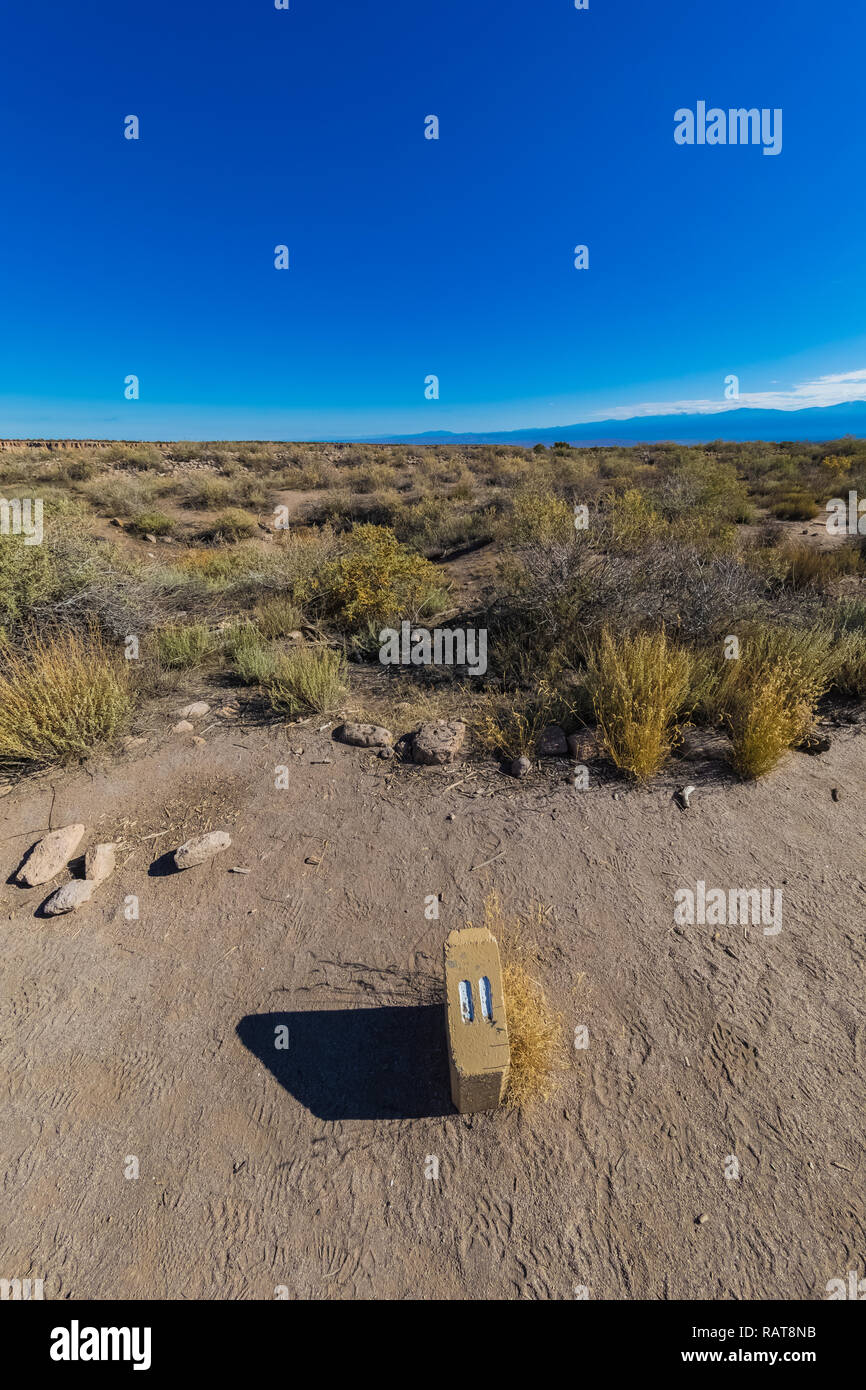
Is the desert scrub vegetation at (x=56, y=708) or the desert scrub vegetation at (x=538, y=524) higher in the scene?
the desert scrub vegetation at (x=538, y=524)

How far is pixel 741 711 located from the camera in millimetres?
4004

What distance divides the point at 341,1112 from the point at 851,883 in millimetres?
3000

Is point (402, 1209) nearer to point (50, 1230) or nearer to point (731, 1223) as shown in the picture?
point (731, 1223)

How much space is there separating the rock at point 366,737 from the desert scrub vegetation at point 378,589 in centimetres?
215

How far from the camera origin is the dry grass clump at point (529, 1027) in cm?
204

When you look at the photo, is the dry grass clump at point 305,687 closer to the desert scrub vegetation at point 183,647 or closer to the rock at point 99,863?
the desert scrub vegetation at point 183,647

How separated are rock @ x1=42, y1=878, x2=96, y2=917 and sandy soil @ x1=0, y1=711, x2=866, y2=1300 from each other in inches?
2.6

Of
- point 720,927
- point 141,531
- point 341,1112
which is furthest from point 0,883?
point 141,531

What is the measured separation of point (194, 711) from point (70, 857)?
1.70 meters

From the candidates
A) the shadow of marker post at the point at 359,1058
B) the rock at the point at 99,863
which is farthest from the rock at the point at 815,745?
the rock at the point at 99,863

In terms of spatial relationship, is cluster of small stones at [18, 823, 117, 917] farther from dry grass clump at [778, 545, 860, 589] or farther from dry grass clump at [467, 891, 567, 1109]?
dry grass clump at [778, 545, 860, 589]

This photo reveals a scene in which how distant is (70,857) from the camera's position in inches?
125

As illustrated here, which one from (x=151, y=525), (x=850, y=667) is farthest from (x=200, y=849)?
(x=151, y=525)

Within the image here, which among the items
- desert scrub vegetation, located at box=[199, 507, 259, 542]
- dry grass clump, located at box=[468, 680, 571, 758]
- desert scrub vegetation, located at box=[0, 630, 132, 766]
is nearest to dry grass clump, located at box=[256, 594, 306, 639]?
desert scrub vegetation, located at box=[0, 630, 132, 766]
